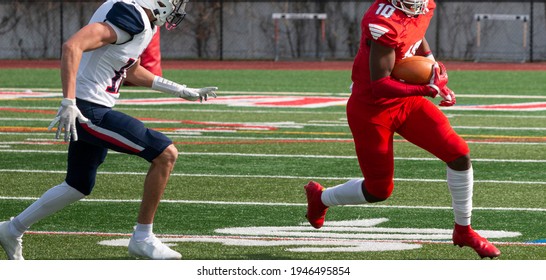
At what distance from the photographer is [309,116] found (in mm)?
15492

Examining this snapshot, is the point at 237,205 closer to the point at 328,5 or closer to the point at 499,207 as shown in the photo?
the point at 499,207

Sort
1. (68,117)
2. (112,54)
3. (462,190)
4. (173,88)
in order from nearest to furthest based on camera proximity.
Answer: (68,117) < (112,54) < (462,190) < (173,88)

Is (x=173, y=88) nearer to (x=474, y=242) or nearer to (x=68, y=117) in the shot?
(x=68, y=117)

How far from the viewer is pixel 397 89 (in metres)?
6.54

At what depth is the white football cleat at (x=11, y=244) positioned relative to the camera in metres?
6.50

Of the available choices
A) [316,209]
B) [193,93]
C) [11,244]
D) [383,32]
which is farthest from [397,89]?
[11,244]

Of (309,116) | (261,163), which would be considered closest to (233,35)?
(309,116)

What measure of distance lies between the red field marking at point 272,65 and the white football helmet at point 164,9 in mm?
21228

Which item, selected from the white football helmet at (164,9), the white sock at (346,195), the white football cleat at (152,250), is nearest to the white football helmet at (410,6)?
the white sock at (346,195)

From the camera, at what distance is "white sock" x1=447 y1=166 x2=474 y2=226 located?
6648mm

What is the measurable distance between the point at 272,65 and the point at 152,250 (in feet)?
77.4

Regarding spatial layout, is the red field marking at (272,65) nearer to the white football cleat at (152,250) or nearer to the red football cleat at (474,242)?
the red football cleat at (474,242)

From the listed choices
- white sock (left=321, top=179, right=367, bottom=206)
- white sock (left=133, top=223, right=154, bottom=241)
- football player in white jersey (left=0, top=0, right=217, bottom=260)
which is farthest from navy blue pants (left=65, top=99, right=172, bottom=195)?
white sock (left=321, top=179, right=367, bottom=206)

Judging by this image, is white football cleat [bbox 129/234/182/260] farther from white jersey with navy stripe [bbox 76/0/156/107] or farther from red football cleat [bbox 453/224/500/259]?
red football cleat [bbox 453/224/500/259]
